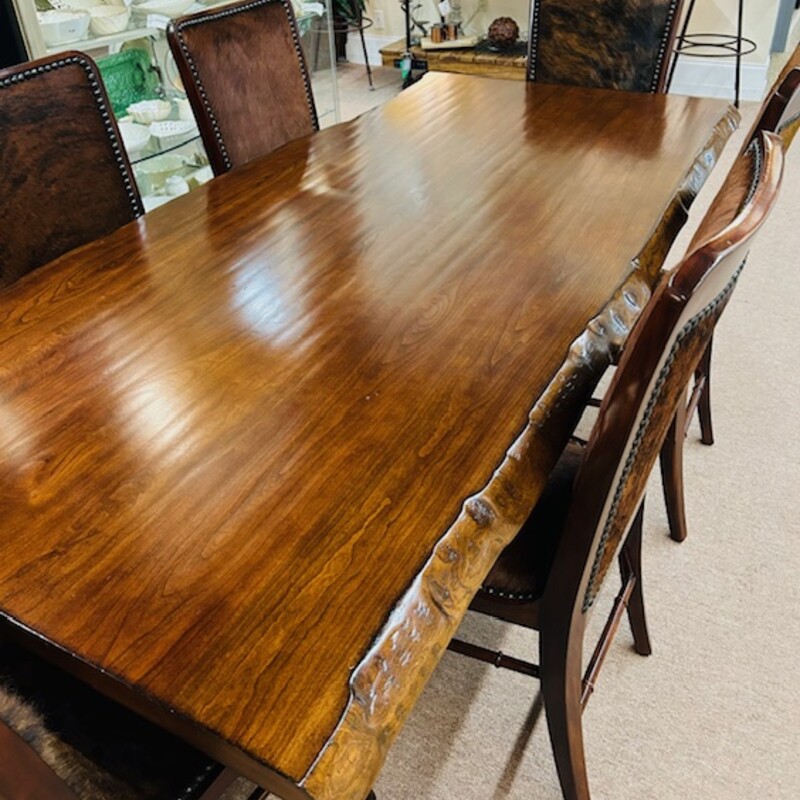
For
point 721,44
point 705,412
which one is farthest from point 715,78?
point 705,412

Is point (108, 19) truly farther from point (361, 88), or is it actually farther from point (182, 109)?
point (361, 88)

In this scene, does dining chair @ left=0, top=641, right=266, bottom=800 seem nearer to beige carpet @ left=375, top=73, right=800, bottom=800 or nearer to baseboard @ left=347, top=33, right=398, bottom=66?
beige carpet @ left=375, top=73, right=800, bottom=800

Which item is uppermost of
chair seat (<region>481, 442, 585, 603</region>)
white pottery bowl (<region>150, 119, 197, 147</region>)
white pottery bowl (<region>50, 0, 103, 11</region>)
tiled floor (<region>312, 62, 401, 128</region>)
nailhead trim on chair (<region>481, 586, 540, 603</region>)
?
white pottery bowl (<region>50, 0, 103, 11</region>)

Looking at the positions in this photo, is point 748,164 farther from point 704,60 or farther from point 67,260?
point 704,60

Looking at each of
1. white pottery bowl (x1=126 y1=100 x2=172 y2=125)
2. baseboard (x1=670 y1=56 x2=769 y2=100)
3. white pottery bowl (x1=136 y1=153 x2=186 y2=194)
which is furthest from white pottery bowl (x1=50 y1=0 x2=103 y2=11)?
baseboard (x1=670 y1=56 x2=769 y2=100)

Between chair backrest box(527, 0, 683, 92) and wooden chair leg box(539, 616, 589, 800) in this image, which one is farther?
chair backrest box(527, 0, 683, 92)

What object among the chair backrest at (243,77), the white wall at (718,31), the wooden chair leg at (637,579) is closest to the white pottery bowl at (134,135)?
the chair backrest at (243,77)

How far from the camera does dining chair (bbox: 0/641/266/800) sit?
888 millimetres

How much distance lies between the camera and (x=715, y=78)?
4.24 m

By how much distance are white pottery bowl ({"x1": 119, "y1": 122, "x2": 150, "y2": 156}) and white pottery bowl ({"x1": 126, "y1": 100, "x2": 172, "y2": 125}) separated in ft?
0.07

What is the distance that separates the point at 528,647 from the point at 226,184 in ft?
3.69

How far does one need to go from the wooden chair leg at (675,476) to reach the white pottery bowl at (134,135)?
1.80 meters

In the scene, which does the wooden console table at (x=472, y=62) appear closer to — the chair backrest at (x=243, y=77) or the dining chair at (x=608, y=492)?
the chair backrest at (x=243, y=77)

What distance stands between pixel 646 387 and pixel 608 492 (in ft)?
0.49
